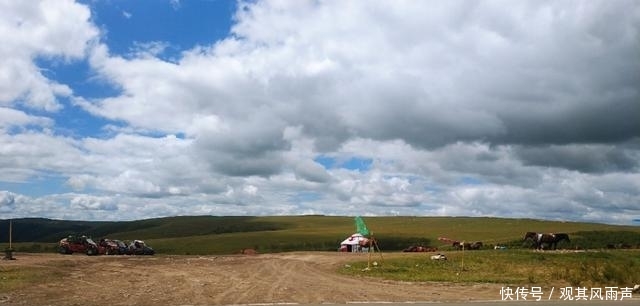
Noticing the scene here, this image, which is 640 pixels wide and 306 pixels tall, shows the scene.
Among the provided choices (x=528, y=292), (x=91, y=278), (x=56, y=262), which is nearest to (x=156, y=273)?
(x=91, y=278)

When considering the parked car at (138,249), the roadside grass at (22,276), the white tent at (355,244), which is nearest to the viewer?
the roadside grass at (22,276)

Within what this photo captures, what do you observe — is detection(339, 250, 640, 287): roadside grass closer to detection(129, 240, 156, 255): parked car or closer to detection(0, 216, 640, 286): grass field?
detection(0, 216, 640, 286): grass field

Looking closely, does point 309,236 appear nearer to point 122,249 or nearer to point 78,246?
point 122,249

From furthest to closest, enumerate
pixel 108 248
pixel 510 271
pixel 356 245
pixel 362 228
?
pixel 356 245 → pixel 108 248 → pixel 362 228 → pixel 510 271

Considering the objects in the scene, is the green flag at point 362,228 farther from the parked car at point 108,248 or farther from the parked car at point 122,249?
the parked car at point 122,249

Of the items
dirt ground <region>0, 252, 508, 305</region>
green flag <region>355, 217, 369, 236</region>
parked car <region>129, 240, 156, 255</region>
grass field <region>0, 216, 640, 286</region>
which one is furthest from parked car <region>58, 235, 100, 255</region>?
green flag <region>355, 217, 369, 236</region>

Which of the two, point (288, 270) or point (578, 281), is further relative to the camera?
point (288, 270)

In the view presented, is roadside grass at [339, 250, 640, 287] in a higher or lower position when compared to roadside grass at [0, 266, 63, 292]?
higher

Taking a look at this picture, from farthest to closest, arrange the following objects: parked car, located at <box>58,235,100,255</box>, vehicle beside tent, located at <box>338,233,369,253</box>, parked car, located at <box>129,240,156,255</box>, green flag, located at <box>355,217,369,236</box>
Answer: vehicle beside tent, located at <box>338,233,369,253</box>
parked car, located at <box>129,240,156,255</box>
parked car, located at <box>58,235,100,255</box>
green flag, located at <box>355,217,369,236</box>

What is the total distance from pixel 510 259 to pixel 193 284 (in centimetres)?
2291

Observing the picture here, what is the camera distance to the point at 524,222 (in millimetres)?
163250

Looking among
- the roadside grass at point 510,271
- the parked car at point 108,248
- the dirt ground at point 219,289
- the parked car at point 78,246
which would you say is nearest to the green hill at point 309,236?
the parked car at point 108,248

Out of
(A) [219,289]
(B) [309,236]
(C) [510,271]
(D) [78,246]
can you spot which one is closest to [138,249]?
(D) [78,246]

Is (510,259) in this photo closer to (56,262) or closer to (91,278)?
(91,278)
